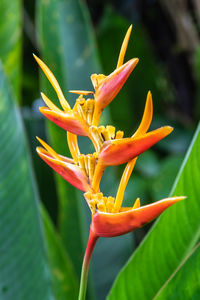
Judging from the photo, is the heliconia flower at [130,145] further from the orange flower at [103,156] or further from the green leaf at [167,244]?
the green leaf at [167,244]

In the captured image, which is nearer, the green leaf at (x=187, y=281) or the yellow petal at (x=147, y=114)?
the yellow petal at (x=147, y=114)

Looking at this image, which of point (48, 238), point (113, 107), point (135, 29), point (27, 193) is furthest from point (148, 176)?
point (27, 193)

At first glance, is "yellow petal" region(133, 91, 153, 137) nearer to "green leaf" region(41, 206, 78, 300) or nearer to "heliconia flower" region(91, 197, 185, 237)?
"heliconia flower" region(91, 197, 185, 237)

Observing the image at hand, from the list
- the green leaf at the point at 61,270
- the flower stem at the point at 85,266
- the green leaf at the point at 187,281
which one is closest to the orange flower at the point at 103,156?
the flower stem at the point at 85,266

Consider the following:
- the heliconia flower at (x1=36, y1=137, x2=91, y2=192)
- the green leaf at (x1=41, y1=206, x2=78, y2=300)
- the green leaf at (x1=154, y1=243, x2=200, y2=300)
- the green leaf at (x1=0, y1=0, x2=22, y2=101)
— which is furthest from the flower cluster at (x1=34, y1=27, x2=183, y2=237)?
the green leaf at (x1=0, y1=0, x2=22, y2=101)

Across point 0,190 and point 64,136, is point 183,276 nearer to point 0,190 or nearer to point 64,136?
point 0,190
